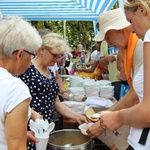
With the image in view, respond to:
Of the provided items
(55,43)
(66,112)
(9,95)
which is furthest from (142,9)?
(66,112)

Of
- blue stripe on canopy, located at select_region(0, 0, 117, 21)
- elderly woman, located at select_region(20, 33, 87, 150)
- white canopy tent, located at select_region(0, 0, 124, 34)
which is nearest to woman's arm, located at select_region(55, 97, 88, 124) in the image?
elderly woman, located at select_region(20, 33, 87, 150)

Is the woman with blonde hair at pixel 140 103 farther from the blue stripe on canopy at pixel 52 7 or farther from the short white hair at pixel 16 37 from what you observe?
the blue stripe on canopy at pixel 52 7

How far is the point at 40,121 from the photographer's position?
1663mm

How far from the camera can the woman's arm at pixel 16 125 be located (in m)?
1.08

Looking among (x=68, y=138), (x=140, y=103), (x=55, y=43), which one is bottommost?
(x=68, y=138)

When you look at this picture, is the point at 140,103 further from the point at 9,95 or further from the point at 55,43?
the point at 55,43

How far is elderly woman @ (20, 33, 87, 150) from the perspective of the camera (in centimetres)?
201

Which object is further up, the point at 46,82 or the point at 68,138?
the point at 46,82

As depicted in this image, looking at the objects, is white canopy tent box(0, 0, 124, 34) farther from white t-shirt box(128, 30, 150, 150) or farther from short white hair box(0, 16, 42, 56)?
white t-shirt box(128, 30, 150, 150)

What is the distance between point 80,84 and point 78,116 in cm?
103

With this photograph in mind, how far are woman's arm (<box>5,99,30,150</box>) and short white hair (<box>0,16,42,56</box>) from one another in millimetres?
234

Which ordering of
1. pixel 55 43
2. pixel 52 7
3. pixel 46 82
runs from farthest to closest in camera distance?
pixel 52 7, pixel 55 43, pixel 46 82

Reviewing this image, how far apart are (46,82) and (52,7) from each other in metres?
3.25

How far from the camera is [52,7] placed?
504cm
